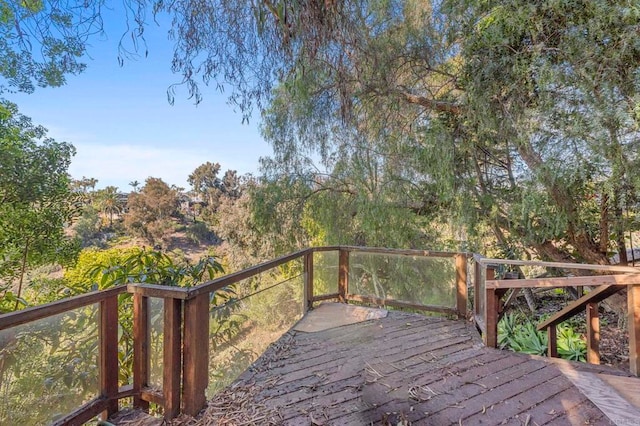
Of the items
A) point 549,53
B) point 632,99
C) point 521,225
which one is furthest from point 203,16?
point 521,225

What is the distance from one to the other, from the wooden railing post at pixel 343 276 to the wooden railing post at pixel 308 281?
0.51 metres

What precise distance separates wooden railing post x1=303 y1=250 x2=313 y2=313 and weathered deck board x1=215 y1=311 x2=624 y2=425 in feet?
2.66

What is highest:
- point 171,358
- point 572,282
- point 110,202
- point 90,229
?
point 110,202

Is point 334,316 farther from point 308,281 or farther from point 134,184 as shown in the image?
point 134,184

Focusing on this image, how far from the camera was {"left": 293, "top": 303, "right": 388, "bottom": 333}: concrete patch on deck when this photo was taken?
397 cm

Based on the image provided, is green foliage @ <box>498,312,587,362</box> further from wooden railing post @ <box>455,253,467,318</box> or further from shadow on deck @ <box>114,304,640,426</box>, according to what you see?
shadow on deck @ <box>114,304,640,426</box>

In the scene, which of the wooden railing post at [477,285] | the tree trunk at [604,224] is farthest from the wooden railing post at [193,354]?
the tree trunk at [604,224]

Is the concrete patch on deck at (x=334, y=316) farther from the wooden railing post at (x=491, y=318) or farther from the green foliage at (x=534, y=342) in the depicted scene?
the green foliage at (x=534, y=342)

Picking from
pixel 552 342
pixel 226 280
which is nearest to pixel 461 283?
pixel 552 342

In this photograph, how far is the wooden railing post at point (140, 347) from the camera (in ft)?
7.36

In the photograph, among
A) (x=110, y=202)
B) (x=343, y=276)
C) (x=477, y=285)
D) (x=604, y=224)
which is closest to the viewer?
(x=477, y=285)

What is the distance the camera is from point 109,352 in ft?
6.90

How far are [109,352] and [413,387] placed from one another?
7.18 feet

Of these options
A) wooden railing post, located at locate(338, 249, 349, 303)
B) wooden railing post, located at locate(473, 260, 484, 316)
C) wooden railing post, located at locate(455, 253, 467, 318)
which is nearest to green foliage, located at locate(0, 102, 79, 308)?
wooden railing post, located at locate(338, 249, 349, 303)
